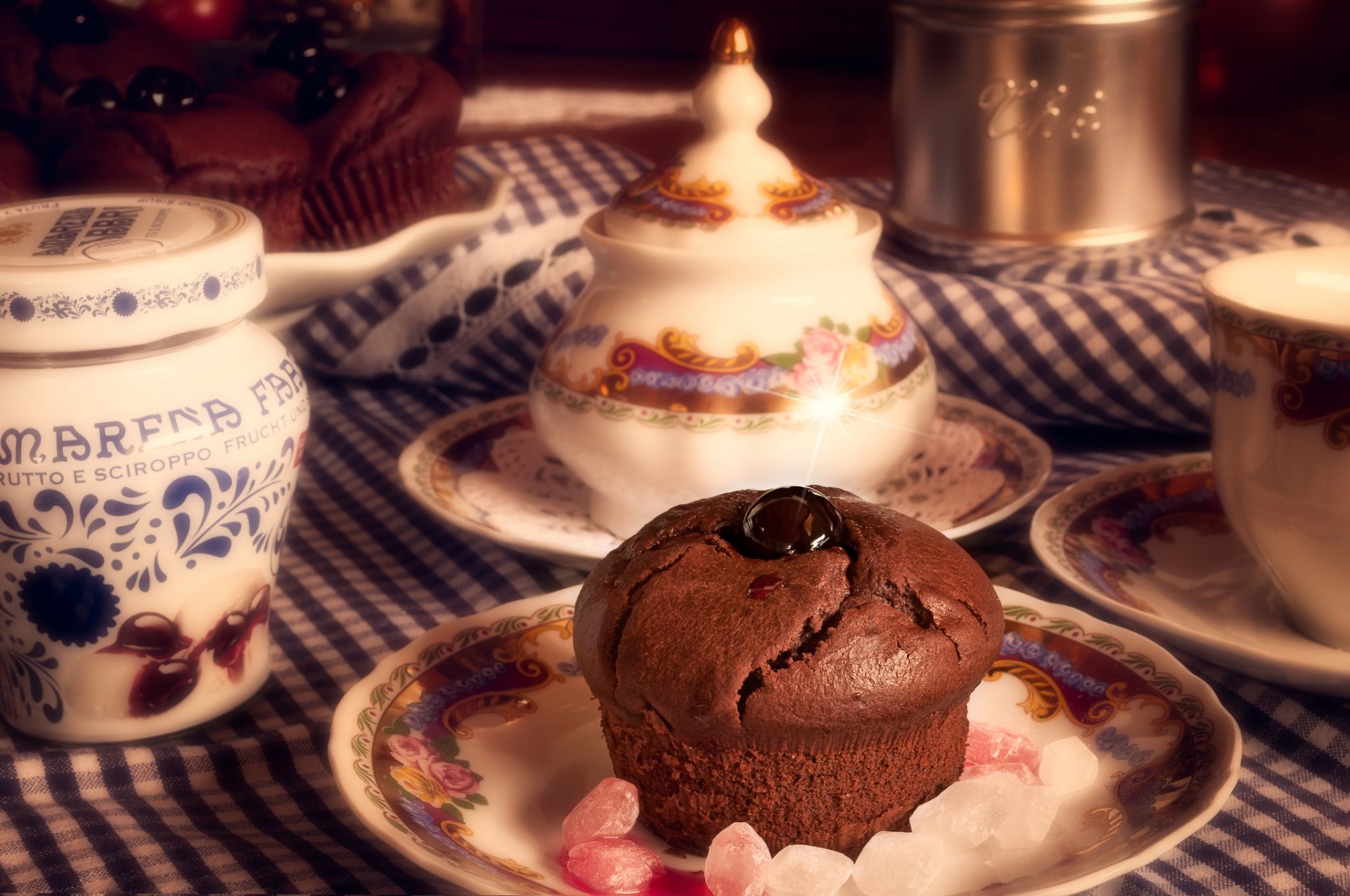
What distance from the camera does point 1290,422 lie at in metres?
0.81

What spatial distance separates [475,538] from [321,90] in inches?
16.3

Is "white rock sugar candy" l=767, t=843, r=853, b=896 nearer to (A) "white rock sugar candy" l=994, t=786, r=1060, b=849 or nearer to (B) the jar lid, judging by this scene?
(A) "white rock sugar candy" l=994, t=786, r=1060, b=849

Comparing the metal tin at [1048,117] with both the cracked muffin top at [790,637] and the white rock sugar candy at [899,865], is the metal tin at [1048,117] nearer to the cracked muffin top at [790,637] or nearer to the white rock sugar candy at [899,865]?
the cracked muffin top at [790,637]

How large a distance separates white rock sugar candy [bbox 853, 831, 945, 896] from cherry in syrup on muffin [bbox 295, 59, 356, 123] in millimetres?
835

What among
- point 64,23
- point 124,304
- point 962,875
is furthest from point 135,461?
point 64,23

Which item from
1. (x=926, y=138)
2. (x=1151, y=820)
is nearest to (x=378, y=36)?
(x=926, y=138)

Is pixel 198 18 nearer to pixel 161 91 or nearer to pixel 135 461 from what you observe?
pixel 161 91

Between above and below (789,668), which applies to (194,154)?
above

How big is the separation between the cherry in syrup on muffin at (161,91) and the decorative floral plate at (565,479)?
1.03ft

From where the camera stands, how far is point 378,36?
5.41 feet

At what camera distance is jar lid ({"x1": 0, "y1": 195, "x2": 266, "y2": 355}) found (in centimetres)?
74

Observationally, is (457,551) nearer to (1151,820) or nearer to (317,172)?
(317,172)

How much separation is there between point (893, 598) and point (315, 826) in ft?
1.10

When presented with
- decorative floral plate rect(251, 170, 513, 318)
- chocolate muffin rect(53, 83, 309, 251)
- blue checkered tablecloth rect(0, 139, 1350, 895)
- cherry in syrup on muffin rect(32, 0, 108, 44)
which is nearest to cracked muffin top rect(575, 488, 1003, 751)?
blue checkered tablecloth rect(0, 139, 1350, 895)
